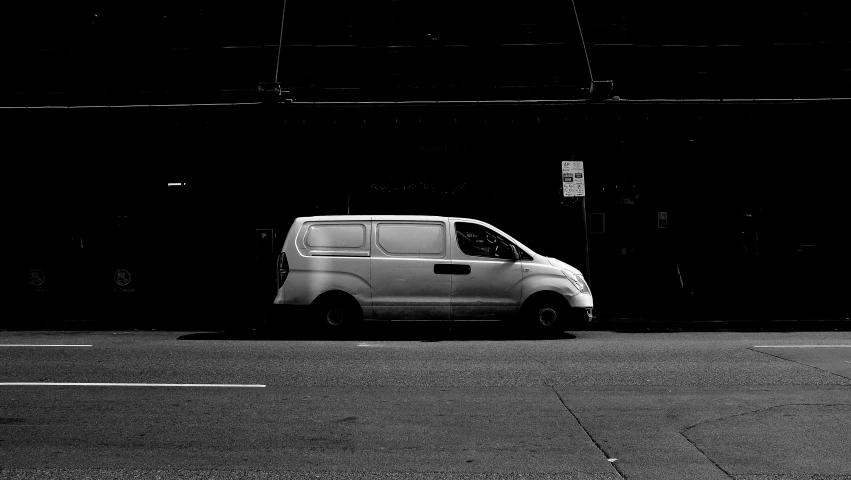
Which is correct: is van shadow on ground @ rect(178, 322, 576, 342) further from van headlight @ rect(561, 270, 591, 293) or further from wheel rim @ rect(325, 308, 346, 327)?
van headlight @ rect(561, 270, 591, 293)

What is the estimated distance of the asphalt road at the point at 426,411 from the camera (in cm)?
561

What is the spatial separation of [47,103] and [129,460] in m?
14.9

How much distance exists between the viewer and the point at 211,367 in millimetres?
9672

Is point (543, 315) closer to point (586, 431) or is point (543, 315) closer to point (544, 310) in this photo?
point (544, 310)

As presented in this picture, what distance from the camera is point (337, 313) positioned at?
13.0 meters

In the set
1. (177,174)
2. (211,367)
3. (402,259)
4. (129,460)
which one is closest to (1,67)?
(177,174)

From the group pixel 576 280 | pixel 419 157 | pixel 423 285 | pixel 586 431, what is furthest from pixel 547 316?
pixel 419 157

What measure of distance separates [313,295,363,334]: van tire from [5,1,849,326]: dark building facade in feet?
18.7

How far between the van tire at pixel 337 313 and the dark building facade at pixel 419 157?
5.69 meters

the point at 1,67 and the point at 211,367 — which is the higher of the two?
the point at 1,67

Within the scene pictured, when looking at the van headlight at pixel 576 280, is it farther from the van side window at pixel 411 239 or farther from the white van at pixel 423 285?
the van side window at pixel 411 239

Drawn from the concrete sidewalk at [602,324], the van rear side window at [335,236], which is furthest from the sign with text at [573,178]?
the van rear side window at [335,236]

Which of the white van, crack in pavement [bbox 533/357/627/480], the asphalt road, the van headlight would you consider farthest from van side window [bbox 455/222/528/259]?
crack in pavement [bbox 533/357/627/480]

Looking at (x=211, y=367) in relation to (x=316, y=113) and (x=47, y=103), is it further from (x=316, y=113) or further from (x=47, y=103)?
(x=47, y=103)
